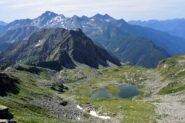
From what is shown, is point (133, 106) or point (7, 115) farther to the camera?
point (133, 106)

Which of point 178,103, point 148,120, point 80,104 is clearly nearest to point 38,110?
point 148,120

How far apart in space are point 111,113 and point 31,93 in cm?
→ 3798

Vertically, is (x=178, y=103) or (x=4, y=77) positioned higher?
(x=4, y=77)

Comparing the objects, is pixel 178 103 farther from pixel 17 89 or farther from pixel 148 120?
pixel 17 89

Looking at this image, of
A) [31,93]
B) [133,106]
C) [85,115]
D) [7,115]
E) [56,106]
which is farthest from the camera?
[31,93]

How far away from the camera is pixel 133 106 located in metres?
139

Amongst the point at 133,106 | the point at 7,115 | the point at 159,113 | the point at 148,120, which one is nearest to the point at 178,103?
the point at 133,106

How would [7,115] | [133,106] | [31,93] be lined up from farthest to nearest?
[31,93] → [133,106] → [7,115]

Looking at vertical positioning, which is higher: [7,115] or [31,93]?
[7,115]

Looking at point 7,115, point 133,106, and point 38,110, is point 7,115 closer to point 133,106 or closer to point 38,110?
point 38,110

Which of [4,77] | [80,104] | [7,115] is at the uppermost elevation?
[7,115]

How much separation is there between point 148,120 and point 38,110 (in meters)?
30.7

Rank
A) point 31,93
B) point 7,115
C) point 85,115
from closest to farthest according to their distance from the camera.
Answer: point 7,115, point 85,115, point 31,93

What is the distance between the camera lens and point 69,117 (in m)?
112
